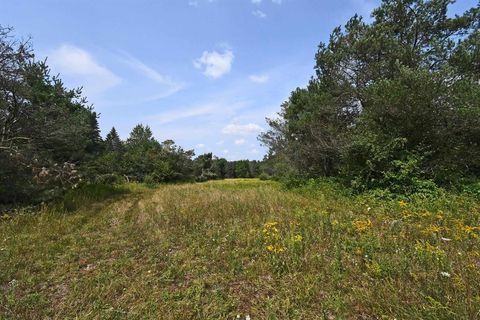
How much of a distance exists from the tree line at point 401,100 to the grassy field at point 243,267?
3.20 metres

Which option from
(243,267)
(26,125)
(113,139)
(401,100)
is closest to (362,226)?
(243,267)

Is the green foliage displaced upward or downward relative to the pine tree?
downward

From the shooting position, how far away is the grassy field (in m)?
2.82

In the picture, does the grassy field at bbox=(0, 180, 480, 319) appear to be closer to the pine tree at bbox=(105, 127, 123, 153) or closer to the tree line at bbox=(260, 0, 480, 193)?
the tree line at bbox=(260, 0, 480, 193)

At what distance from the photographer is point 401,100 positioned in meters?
8.79

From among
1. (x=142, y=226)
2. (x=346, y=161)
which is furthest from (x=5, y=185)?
(x=346, y=161)

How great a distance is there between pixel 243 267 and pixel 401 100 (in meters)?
7.95

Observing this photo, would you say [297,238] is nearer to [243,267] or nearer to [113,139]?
[243,267]

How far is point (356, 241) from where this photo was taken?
14.2ft

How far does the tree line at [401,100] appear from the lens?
862 cm

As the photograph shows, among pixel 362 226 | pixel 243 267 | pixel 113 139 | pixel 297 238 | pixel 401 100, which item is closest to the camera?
pixel 243 267

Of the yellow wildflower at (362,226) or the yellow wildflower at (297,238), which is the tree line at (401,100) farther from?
the yellow wildflower at (297,238)

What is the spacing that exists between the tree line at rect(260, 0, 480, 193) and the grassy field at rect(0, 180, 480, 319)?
3197 millimetres

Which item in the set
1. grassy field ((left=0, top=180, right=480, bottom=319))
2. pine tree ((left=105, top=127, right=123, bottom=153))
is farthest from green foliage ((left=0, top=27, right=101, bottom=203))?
pine tree ((left=105, top=127, right=123, bottom=153))
